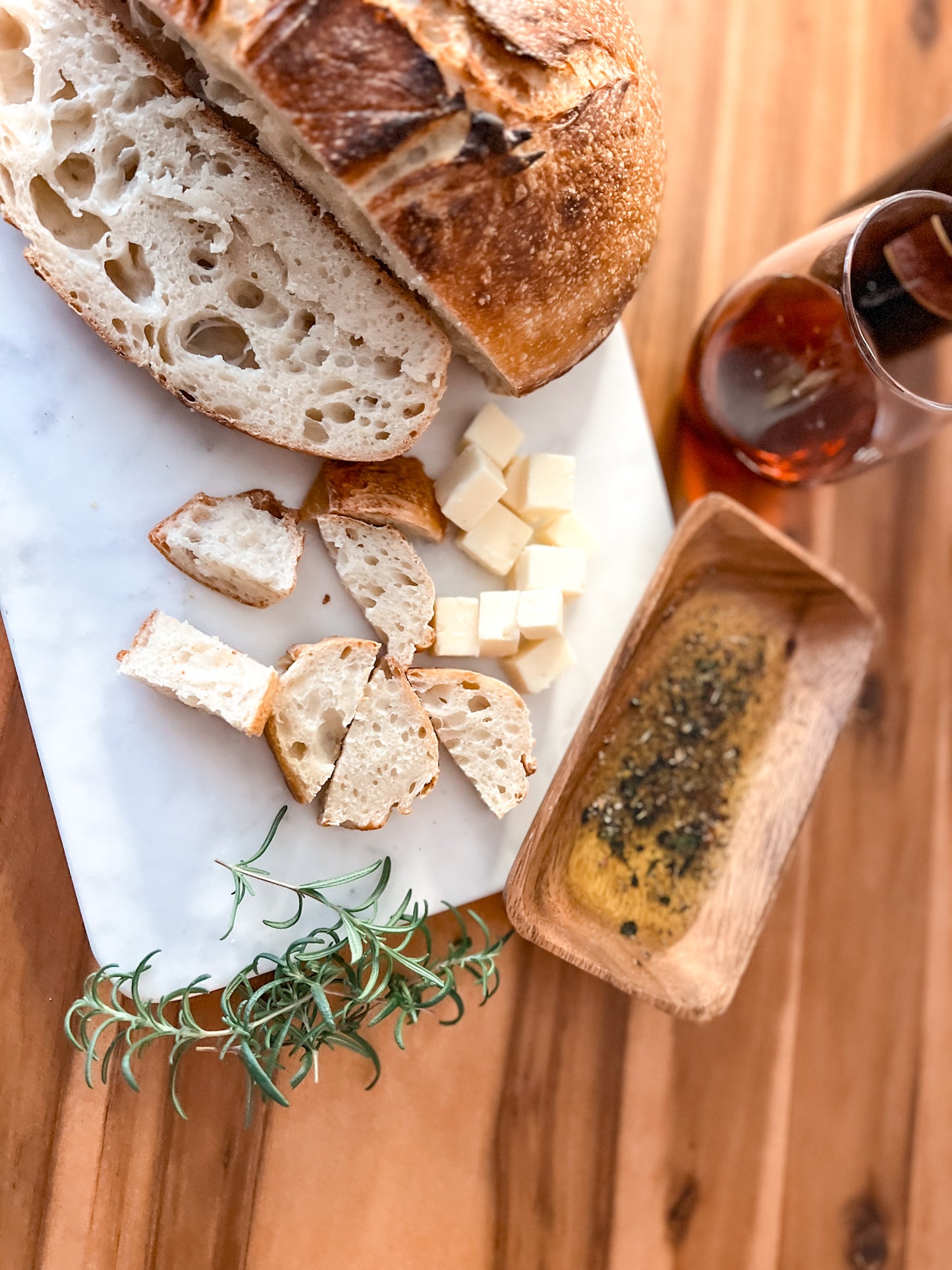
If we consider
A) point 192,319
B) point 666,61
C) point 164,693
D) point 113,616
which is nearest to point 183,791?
point 164,693

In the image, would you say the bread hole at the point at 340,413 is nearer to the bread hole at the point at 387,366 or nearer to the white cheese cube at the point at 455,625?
the bread hole at the point at 387,366

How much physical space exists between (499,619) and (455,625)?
58mm

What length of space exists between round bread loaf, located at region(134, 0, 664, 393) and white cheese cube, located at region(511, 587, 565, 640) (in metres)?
0.28

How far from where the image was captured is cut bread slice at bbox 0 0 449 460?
962mm

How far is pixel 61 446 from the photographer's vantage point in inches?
41.7

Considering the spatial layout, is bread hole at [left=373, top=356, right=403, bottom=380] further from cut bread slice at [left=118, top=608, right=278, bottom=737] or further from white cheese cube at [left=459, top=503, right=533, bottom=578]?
cut bread slice at [left=118, top=608, right=278, bottom=737]

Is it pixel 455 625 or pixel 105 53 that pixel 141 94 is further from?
pixel 455 625

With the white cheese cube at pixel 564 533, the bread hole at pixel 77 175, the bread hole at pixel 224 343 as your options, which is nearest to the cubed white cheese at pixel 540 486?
the white cheese cube at pixel 564 533

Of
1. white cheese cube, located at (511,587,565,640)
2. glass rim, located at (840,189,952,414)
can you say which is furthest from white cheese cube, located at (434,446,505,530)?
glass rim, located at (840,189,952,414)

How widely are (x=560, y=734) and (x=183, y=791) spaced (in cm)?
50

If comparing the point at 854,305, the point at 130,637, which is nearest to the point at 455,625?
the point at 130,637

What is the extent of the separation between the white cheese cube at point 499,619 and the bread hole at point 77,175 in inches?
25.9

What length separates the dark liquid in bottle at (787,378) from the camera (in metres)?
1.17

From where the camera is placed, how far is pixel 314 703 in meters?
1.09
